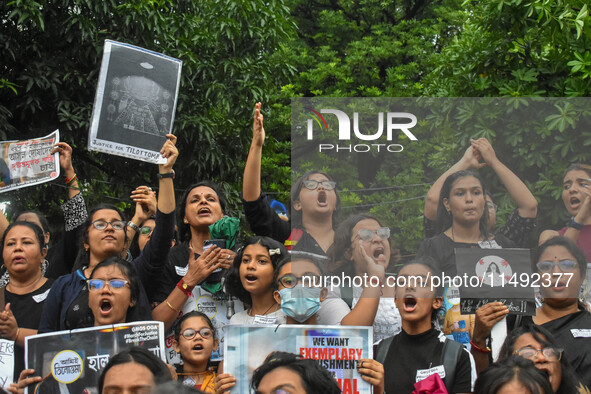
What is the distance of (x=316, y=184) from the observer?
4.64 m

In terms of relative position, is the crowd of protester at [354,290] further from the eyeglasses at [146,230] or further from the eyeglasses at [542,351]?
the eyeglasses at [146,230]

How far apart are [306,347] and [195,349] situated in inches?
28.5

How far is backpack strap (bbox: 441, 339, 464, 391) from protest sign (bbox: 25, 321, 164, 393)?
4.51 feet

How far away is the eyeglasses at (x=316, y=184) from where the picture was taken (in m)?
4.61

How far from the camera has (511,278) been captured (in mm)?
4488

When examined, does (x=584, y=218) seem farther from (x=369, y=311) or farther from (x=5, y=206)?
(x=5, y=206)

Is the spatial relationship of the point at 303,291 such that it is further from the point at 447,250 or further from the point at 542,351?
the point at 542,351

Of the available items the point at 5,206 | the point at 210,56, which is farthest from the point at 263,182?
the point at 5,206

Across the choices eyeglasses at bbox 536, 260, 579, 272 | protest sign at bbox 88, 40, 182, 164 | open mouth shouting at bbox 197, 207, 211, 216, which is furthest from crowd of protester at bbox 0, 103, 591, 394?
protest sign at bbox 88, 40, 182, 164

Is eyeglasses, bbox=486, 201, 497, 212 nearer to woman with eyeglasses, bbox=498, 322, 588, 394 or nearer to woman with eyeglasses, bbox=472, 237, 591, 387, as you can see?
woman with eyeglasses, bbox=472, 237, 591, 387

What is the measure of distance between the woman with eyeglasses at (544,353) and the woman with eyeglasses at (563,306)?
0.43 feet

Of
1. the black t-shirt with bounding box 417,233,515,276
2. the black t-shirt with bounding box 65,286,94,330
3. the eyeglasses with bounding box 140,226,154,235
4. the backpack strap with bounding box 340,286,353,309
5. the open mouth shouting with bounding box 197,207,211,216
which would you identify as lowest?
the black t-shirt with bounding box 65,286,94,330

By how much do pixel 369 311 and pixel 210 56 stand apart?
5.59 m

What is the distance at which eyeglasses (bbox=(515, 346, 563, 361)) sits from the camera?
13.9ft
